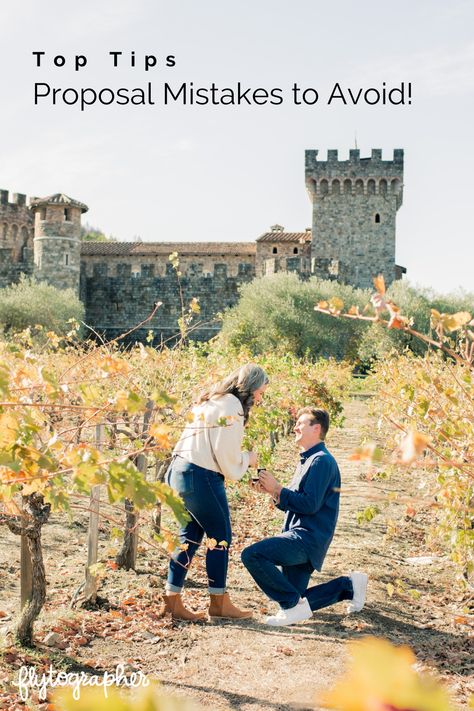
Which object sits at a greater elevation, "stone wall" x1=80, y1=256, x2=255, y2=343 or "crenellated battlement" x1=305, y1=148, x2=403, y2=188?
"crenellated battlement" x1=305, y1=148, x2=403, y2=188

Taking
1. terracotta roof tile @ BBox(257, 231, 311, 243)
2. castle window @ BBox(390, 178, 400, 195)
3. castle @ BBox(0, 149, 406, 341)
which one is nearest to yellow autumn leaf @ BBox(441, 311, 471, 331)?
castle @ BBox(0, 149, 406, 341)

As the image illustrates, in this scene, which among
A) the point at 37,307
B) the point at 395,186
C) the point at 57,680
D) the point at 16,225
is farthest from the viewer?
the point at 16,225

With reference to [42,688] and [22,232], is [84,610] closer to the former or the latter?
[42,688]

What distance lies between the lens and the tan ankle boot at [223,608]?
4246mm

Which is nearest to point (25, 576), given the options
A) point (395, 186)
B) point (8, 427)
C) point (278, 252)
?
point (8, 427)

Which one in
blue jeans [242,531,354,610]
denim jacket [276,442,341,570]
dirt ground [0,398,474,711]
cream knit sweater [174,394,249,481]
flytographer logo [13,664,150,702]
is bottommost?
dirt ground [0,398,474,711]

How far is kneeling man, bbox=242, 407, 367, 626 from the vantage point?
423 cm

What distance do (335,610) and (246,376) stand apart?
1646 mm

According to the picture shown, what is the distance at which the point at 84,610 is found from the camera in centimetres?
448

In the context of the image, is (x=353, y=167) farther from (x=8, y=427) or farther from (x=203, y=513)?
(x=8, y=427)

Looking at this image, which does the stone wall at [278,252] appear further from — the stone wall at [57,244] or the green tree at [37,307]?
the green tree at [37,307]

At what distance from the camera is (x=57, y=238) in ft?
111

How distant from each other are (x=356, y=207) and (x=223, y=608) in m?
34.5

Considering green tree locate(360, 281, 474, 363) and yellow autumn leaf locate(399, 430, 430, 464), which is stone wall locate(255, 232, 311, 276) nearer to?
green tree locate(360, 281, 474, 363)
